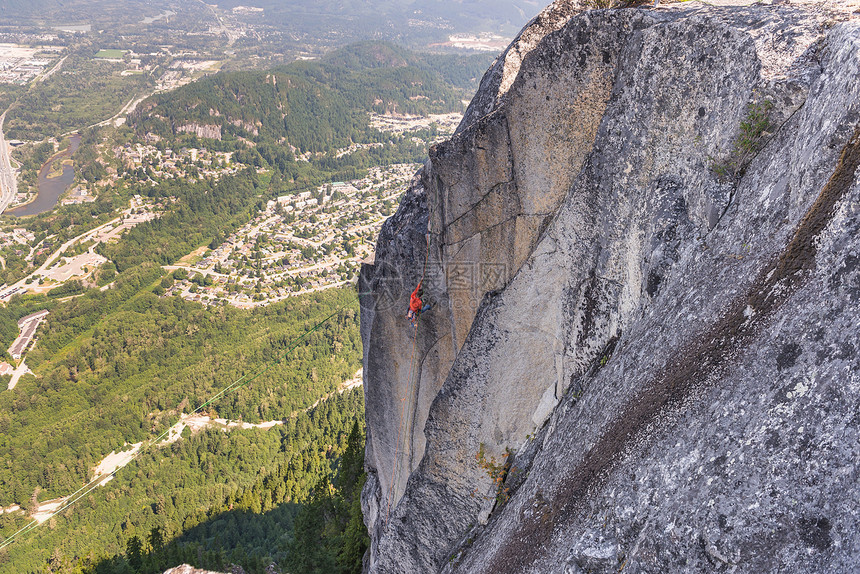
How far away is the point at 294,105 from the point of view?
483ft

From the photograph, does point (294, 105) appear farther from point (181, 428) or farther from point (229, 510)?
point (229, 510)

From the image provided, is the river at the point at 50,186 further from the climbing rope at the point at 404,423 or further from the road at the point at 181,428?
the climbing rope at the point at 404,423

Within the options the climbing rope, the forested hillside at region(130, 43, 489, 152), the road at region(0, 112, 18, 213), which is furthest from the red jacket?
the forested hillside at region(130, 43, 489, 152)

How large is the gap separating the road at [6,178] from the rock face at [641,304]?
115 meters

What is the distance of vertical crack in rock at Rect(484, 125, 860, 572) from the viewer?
3.33 metres

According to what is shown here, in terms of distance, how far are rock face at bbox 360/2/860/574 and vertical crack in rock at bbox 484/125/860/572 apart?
0.06ft

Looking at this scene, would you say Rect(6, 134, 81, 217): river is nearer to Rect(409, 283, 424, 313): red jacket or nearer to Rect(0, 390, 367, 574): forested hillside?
Rect(0, 390, 367, 574): forested hillside

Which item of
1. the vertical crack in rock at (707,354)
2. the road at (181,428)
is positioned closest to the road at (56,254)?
the road at (181,428)

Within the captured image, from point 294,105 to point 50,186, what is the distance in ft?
206

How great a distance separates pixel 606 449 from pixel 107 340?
67828mm

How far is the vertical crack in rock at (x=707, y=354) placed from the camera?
333cm

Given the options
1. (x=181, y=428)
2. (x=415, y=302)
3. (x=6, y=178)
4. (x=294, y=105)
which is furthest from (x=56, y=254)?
(x=415, y=302)

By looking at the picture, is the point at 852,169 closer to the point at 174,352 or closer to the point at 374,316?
the point at 374,316

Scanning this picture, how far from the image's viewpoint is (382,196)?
108 meters
